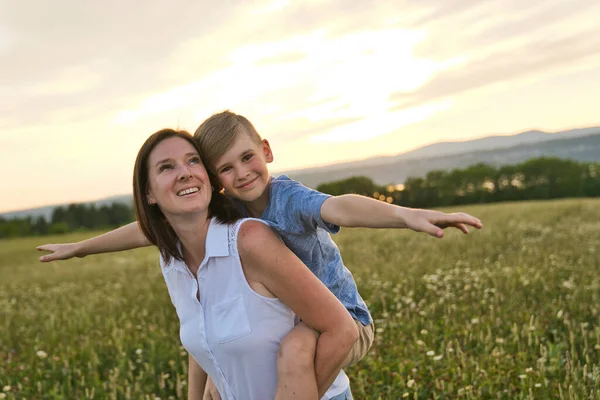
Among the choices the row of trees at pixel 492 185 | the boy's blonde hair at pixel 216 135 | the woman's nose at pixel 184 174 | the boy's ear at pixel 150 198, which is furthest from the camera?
the row of trees at pixel 492 185

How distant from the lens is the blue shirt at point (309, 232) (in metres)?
3.27

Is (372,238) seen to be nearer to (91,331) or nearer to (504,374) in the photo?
(91,331)

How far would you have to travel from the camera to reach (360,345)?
11.5ft

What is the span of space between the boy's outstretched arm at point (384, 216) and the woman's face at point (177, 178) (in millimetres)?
689

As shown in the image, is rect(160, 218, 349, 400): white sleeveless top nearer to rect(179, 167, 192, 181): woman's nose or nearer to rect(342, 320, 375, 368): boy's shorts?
rect(179, 167, 192, 181): woman's nose

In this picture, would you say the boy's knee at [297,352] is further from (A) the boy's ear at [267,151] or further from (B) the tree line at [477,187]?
(B) the tree line at [477,187]

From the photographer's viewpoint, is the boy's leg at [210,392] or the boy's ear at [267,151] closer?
the boy's leg at [210,392]

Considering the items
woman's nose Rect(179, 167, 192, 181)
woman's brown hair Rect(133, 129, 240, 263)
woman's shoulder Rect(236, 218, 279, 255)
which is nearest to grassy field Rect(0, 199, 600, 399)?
woman's brown hair Rect(133, 129, 240, 263)

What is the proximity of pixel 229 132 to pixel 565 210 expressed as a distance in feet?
71.0

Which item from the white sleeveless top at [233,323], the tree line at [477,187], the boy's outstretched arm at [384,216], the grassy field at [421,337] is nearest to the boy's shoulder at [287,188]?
the boy's outstretched arm at [384,216]

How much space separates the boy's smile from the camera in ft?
12.1

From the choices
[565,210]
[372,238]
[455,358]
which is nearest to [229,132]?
[455,358]

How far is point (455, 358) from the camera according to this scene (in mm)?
4965

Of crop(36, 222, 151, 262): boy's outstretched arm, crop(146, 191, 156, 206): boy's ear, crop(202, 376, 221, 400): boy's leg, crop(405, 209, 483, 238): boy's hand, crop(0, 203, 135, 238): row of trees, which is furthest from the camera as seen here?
crop(0, 203, 135, 238): row of trees
